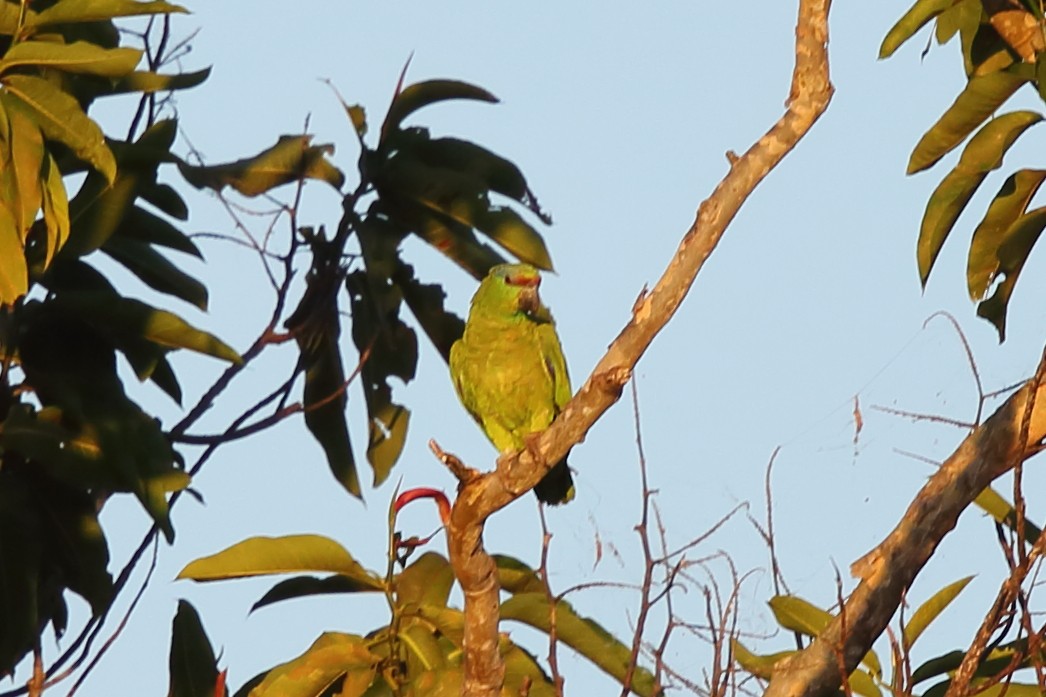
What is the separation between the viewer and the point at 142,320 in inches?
176

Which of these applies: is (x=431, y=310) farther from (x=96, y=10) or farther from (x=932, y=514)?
(x=932, y=514)

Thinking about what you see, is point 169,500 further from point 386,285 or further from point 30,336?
point 386,285

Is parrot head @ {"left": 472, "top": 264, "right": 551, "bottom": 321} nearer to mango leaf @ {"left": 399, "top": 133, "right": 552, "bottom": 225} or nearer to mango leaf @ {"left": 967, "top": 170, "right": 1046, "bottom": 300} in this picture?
mango leaf @ {"left": 399, "top": 133, "right": 552, "bottom": 225}

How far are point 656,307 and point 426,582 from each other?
3.55 ft

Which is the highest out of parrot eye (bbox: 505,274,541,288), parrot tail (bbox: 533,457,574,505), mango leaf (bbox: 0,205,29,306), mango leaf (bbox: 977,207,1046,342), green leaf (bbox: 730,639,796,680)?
parrot eye (bbox: 505,274,541,288)

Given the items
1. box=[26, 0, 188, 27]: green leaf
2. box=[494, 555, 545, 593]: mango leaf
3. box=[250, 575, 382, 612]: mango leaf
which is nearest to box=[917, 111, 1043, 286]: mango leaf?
box=[494, 555, 545, 593]: mango leaf

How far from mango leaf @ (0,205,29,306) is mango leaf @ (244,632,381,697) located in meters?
1.11

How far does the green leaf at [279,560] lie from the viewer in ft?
12.1

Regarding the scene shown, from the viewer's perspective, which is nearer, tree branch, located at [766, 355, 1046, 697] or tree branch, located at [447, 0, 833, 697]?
tree branch, located at [447, 0, 833, 697]

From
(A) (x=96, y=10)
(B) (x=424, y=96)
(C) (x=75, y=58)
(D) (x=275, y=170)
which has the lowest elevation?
(C) (x=75, y=58)

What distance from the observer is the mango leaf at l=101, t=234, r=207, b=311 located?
4.65 meters

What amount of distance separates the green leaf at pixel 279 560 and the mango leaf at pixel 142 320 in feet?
2.81

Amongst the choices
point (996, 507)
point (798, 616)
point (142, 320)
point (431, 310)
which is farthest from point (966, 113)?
point (142, 320)

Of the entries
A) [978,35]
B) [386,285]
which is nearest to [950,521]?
[978,35]
